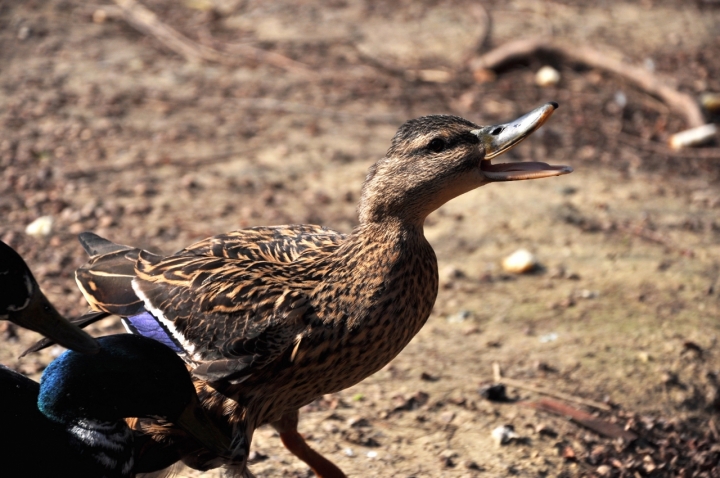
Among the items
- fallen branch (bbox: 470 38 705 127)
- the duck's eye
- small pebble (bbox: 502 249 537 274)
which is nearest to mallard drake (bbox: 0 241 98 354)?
the duck's eye

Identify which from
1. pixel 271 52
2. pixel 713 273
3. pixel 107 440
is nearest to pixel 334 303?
pixel 107 440

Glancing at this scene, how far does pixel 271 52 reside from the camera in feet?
30.0

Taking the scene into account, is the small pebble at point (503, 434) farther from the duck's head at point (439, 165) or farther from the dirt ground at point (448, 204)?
the duck's head at point (439, 165)

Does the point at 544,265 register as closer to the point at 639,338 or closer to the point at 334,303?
the point at 639,338

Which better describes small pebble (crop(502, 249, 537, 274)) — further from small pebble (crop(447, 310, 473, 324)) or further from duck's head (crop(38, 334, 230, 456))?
duck's head (crop(38, 334, 230, 456))

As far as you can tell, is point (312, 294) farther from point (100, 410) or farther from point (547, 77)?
point (547, 77)

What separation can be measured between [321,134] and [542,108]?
400 centimetres

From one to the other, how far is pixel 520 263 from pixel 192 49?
431 cm

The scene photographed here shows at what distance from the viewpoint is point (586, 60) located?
30.3 ft

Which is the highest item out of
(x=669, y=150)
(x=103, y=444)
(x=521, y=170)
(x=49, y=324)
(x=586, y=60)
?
(x=521, y=170)

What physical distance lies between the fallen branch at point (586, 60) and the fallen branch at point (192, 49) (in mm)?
1768

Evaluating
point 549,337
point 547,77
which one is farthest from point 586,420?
point 547,77

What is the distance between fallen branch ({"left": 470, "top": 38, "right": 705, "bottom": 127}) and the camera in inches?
346

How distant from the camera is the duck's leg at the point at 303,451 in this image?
165 inches
